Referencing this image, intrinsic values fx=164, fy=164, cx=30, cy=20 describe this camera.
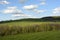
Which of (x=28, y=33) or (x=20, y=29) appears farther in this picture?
(x=20, y=29)

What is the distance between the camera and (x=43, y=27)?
4022cm

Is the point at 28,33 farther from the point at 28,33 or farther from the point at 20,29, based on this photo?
the point at 20,29

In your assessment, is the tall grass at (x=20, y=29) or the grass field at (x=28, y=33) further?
the tall grass at (x=20, y=29)

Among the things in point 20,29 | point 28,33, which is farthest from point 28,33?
point 20,29

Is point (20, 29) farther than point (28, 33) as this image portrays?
Yes

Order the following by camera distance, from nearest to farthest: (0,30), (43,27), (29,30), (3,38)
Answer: (3,38), (0,30), (29,30), (43,27)

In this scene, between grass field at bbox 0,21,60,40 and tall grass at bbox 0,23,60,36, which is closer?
grass field at bbox 0,21,60,40

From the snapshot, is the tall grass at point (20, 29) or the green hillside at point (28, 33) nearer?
the green hillside at point (28, 33)

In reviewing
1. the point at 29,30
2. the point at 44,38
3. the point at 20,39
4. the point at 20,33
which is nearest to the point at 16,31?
the point at 20,33

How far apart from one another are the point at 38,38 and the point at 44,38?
107 cm

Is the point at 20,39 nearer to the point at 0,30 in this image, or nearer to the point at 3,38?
the point at 3,38

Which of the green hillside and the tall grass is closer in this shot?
the green hillside

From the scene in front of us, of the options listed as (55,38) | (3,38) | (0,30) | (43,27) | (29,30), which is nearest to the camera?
(55,38)

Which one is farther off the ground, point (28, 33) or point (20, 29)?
point (20, 29)
